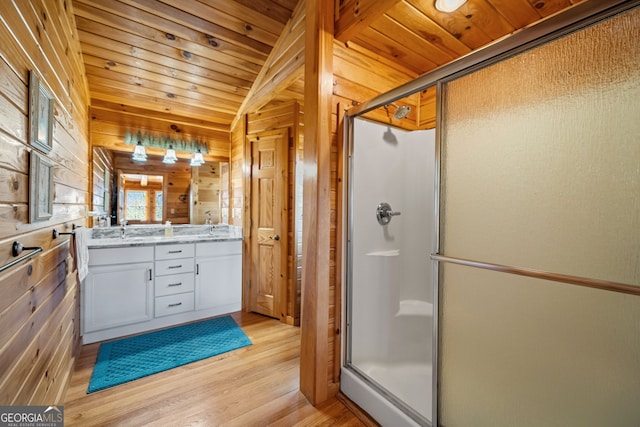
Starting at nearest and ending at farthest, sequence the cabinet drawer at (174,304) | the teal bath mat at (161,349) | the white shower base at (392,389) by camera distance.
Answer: the white shower base at (392,389) < the teal bath mat at (161,349) < the cabinet drawer at (174,304)

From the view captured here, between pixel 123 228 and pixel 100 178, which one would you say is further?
pixel 123 228

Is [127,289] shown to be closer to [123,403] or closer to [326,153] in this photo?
[123,403]

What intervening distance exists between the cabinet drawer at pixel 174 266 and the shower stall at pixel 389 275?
1.79 metres

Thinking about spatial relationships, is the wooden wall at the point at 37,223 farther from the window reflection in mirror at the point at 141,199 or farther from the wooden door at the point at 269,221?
the wooden door at the point at 269,221

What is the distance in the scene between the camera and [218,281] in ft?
9.12

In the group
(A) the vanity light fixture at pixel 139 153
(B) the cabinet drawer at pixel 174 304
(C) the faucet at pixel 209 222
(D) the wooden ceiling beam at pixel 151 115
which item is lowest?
(B) the cabinet drawer at pixel 174 304

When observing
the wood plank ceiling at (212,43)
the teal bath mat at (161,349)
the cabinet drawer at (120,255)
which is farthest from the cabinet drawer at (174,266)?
the wood plank ceiling at (212,43)

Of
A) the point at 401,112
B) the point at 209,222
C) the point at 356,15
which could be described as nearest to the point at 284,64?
the point at 356,15

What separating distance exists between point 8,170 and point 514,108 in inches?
69.9

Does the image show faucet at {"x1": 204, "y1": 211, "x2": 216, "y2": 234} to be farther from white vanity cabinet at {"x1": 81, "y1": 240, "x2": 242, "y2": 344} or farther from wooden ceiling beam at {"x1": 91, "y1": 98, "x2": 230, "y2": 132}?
wooden ceiling beam at {"x1": 91, "y1": 98, "x2": 230, "y2": 132}

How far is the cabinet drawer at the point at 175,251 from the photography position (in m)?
2.46

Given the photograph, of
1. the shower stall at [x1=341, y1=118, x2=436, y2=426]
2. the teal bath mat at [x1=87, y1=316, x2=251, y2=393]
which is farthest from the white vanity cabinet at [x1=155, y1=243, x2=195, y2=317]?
the shower stall at [x1=341, y1=118, x2=436, y2=426]

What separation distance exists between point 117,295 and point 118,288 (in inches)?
2.4

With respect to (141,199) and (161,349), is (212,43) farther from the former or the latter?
(161,349)
